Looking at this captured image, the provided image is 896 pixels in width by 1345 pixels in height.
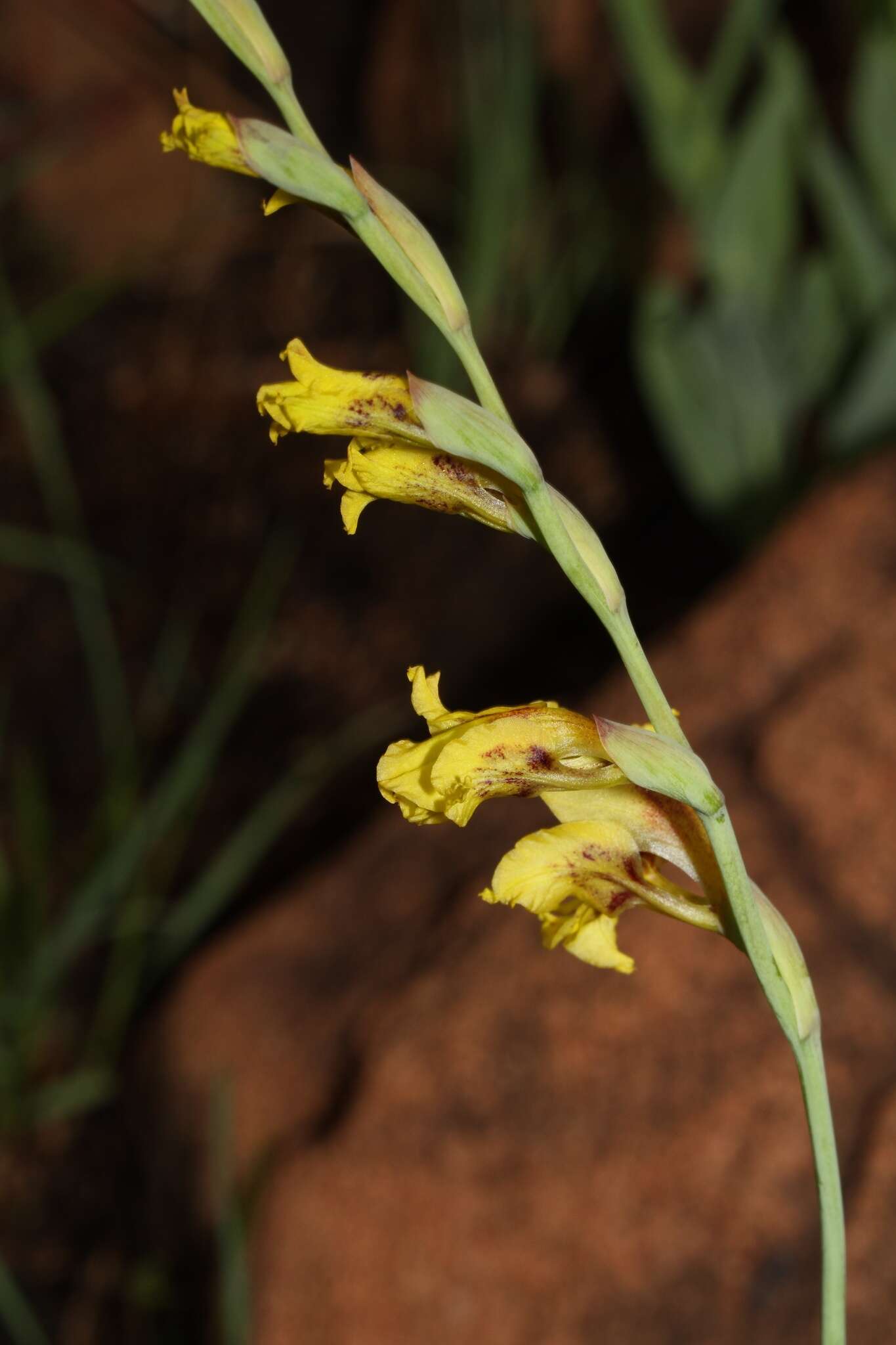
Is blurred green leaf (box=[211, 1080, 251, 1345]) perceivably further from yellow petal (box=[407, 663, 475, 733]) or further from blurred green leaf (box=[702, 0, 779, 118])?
blurred green leaf (box=[702, 0, 779, 118])

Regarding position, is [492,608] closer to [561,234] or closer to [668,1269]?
[561,234]

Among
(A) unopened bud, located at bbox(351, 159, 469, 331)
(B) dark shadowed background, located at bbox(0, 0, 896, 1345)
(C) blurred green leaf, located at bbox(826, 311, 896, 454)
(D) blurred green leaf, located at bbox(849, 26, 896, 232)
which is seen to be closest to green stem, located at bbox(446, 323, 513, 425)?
(A) unopened bud, located at bbox(351, 159, 469, 331)

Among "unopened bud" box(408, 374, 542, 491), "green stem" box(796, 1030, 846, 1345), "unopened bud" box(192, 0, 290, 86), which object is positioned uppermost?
"unopened bud" box(192, 0, 290, 86)

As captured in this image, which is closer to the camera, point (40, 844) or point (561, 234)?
point (40, 844)

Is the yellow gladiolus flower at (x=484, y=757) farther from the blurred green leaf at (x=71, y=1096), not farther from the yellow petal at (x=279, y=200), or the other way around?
the blurred green leaf at (x=71, y=1096)

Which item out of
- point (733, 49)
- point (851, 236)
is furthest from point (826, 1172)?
point (733, 49)

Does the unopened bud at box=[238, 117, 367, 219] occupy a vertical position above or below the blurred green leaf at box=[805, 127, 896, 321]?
below

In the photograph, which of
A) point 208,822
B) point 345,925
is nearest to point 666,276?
point 208,822
